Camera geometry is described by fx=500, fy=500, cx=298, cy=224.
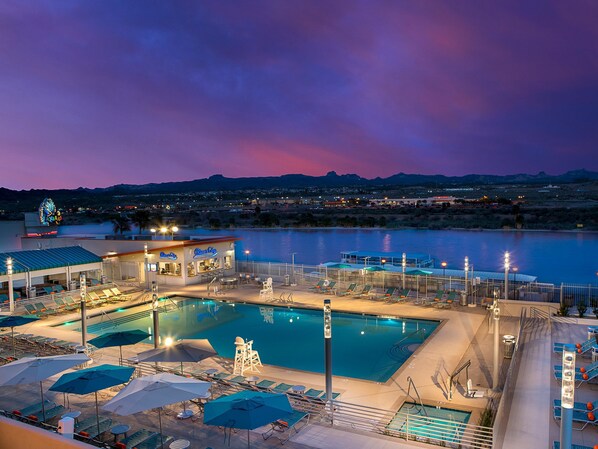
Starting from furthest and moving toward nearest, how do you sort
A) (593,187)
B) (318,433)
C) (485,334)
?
(593,187) → (485,334) → (318,433)

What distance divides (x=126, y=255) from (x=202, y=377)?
1609 cm

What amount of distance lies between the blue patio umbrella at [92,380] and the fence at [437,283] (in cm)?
1096

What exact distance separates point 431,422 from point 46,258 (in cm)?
1944

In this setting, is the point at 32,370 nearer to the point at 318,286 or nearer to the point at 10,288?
the point at 10,288

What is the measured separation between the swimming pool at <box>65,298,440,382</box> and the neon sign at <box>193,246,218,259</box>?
334cm

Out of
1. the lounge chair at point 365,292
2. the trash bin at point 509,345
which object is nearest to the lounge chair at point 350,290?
the lounge chair at point 365,292

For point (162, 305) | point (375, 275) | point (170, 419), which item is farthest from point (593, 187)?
point (170, 419)

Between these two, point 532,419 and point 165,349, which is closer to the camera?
point 532,419

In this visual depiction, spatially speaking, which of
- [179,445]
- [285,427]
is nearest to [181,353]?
[285,427]

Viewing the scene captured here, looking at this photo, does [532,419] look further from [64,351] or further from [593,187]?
[593,187]

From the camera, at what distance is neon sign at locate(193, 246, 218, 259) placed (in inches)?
997

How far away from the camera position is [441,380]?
1197 cm

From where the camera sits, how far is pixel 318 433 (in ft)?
29.1

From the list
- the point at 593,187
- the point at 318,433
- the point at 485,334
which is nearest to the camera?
the point at 318,433
